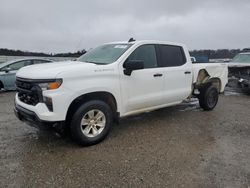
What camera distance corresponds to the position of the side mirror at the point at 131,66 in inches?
181

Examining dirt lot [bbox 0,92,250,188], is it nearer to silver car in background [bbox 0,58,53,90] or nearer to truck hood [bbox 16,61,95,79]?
truck hood [bbox 16,61,95,79]

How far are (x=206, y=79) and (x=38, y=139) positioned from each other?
15.7 ft

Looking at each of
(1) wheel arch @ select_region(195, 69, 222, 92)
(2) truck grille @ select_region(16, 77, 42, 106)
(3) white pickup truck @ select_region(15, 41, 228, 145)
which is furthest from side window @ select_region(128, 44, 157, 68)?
(2) truck grille @ select_region(16, 77, 42, 106)

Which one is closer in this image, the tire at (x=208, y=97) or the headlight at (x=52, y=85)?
the headlight at (x=52, y=85)

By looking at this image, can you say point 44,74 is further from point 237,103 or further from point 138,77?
point 237,103

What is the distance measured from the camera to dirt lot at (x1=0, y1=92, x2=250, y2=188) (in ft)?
10.7

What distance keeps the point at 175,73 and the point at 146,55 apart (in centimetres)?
91

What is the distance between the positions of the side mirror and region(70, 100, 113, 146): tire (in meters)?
0.77

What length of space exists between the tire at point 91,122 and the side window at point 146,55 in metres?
1.30

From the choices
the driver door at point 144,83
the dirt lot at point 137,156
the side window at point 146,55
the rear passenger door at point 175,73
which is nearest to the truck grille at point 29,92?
the dirt lot at point 137,156

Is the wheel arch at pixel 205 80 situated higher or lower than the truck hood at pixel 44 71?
lower

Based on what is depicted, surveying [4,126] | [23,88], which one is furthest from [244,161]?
[4,126]

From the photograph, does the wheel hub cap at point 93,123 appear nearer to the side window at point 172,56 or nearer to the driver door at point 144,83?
the driver door at point 144,83

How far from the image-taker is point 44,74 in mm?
3918
